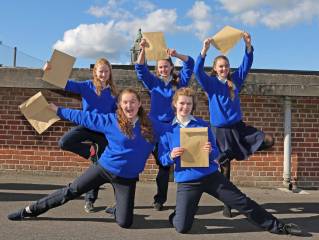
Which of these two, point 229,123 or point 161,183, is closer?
point 229,123

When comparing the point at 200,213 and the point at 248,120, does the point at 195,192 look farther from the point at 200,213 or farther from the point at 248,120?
the point at 248,120

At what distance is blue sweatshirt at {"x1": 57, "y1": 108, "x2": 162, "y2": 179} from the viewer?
4.82 m

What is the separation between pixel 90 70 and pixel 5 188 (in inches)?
87.8

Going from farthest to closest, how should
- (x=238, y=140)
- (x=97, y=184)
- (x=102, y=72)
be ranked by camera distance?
(x=238, y=140)
(x=102, y=72)
(x=97, y=184)

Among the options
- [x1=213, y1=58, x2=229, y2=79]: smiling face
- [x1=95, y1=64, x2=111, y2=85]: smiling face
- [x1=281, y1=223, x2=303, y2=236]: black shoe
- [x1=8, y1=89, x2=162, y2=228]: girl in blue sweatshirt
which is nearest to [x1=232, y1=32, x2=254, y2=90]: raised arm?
[x1=213, y1=58, x2=229, y2=79]: smiling face

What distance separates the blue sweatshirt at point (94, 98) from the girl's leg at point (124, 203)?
3.15 ft

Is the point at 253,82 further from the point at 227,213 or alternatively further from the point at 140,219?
the point at 140,219

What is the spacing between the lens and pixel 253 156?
7734mm

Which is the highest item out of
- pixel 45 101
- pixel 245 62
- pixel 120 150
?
pixel 245 62

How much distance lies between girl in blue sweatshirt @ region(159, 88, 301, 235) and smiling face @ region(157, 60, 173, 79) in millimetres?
850

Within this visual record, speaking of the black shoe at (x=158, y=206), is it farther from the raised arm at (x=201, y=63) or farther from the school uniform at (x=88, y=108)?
the raised arm at (x=201, y=63)

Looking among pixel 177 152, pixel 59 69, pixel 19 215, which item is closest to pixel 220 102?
pixel 177 152

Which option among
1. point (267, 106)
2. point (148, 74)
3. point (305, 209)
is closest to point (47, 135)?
point (148, 74)

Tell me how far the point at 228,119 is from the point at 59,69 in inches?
78.7
